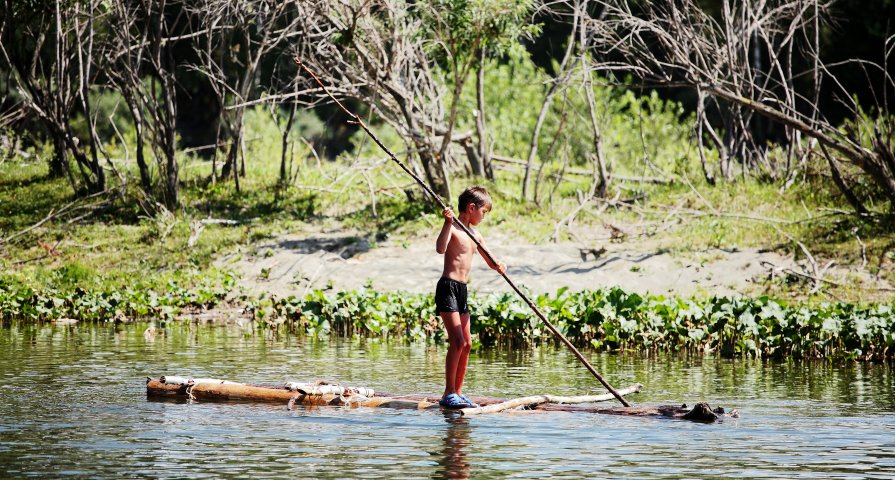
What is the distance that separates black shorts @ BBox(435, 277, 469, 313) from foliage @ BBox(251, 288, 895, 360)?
451 centimetres

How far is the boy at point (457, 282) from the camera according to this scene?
9531 millimetres

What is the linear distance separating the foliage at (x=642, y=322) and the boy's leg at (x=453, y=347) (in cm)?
Answer: 458

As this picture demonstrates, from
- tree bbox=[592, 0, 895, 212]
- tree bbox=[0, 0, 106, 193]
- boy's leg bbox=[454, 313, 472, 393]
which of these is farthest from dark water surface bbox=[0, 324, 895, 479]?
tree bbox=[0, 0, 106, 193]

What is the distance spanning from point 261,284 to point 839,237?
27.3 feet

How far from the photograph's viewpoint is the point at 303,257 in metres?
19.2

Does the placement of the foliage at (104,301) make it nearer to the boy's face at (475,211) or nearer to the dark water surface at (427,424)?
the dark water surface at (427,424)

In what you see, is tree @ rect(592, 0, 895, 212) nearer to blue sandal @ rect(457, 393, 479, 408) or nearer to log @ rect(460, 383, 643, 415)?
log @ rect(460, 383, 643, 415)

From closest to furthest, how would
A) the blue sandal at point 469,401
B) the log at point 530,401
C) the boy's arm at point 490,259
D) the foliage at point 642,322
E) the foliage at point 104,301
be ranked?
the log at point 530,401
the blue sandal at point 469,401
the boy's arm at point 490,259
the foliage at point 642,322
the foliage at point 104,301

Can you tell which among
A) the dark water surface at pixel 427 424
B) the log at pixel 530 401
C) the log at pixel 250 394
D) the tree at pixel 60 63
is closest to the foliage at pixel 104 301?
the dark water surface at pixel 427 424

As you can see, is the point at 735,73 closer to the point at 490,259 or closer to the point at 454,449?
the point at 490,259

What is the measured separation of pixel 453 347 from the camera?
9.55m

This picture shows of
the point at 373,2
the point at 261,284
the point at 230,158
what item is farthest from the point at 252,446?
the point at 230,158

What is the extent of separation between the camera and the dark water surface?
729cm

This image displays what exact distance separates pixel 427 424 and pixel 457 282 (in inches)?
50.1
